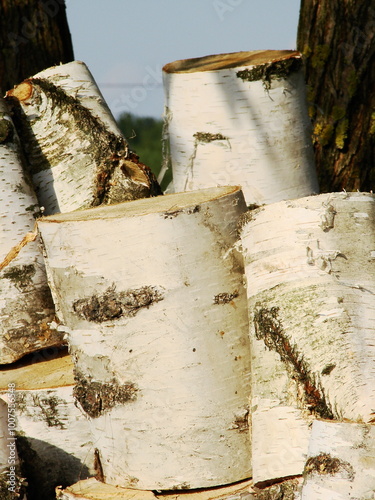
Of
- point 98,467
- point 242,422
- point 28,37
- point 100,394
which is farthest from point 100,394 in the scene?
point 28,37

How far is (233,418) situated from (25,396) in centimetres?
89

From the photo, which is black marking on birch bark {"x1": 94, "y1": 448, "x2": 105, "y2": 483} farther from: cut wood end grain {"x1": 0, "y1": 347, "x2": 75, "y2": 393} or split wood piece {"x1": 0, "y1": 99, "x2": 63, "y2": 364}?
split wood piece {"x1": 0, "y1": 99, "x2": 63, "y2": 364}

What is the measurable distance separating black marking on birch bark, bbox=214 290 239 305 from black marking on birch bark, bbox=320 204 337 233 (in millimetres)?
387

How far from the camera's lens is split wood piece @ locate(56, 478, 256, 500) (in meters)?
2.00

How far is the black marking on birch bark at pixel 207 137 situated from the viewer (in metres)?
2.96

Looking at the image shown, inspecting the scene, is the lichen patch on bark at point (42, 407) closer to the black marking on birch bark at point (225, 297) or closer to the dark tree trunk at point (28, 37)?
the black marking on birch bark at point (225, 297)

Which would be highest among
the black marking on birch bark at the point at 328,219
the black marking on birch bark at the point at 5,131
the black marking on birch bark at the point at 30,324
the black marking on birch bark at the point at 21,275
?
the black marking on birch bark at the point at 5,131

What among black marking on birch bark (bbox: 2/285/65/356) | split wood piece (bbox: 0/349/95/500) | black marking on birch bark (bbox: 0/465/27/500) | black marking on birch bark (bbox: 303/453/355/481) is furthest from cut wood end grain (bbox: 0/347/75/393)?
black marking on birch bark (bbox: 303/453/355/481)

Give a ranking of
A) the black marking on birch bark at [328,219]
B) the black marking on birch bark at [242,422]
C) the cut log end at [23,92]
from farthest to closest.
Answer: the cut log end at [23,92]
the black marking on birch bark at [242,422]
the black marking on birch bark at [328,219]

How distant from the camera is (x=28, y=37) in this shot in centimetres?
391

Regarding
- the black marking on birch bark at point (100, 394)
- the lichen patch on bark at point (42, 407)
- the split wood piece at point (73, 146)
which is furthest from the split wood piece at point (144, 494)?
the split wood piece at point (73, 146)

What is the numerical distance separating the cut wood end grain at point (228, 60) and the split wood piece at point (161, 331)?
3.72 feet

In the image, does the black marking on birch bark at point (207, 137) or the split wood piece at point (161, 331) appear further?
the black marking on birch bark at point (207, 137)

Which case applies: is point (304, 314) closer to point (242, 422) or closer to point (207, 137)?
point (242, 422)
